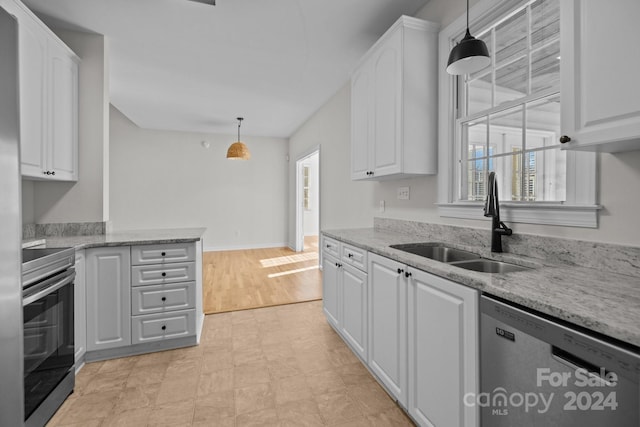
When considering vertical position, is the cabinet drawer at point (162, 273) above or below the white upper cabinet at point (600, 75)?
below

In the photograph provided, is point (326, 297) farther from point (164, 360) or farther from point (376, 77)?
point (376, 77)

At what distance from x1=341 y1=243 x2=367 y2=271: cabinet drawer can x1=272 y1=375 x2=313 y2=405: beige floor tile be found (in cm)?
84

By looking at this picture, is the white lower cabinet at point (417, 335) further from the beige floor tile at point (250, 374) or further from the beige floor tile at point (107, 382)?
the beige floor tile at point (107, 382)

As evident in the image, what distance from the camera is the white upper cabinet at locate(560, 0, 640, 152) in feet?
3.14

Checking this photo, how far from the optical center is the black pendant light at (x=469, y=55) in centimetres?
148

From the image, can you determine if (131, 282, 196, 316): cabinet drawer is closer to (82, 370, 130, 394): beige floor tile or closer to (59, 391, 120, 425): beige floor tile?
(82, 370, 130, 394): beige floor tile

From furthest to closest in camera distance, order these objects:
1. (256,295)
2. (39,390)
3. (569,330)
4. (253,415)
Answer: (256,295) → (253,415) → (39,390) → (569,330)

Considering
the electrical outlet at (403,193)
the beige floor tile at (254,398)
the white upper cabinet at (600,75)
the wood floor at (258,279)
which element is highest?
the white upper cabinet at (600,75)

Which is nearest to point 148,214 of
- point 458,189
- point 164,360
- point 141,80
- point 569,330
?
point 141,80

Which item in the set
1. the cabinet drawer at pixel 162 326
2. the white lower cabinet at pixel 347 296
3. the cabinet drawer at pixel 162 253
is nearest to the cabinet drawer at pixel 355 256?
the white lower cabinet at pixel 347 296

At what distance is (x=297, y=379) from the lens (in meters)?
2.02

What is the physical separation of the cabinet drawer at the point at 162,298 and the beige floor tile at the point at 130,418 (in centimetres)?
78

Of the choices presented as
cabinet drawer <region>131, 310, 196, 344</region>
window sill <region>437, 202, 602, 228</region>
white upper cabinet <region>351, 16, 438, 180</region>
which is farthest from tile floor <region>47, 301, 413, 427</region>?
white upper cabinet <region>351, 16, 438, 180</region>

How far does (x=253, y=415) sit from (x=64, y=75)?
296cm
